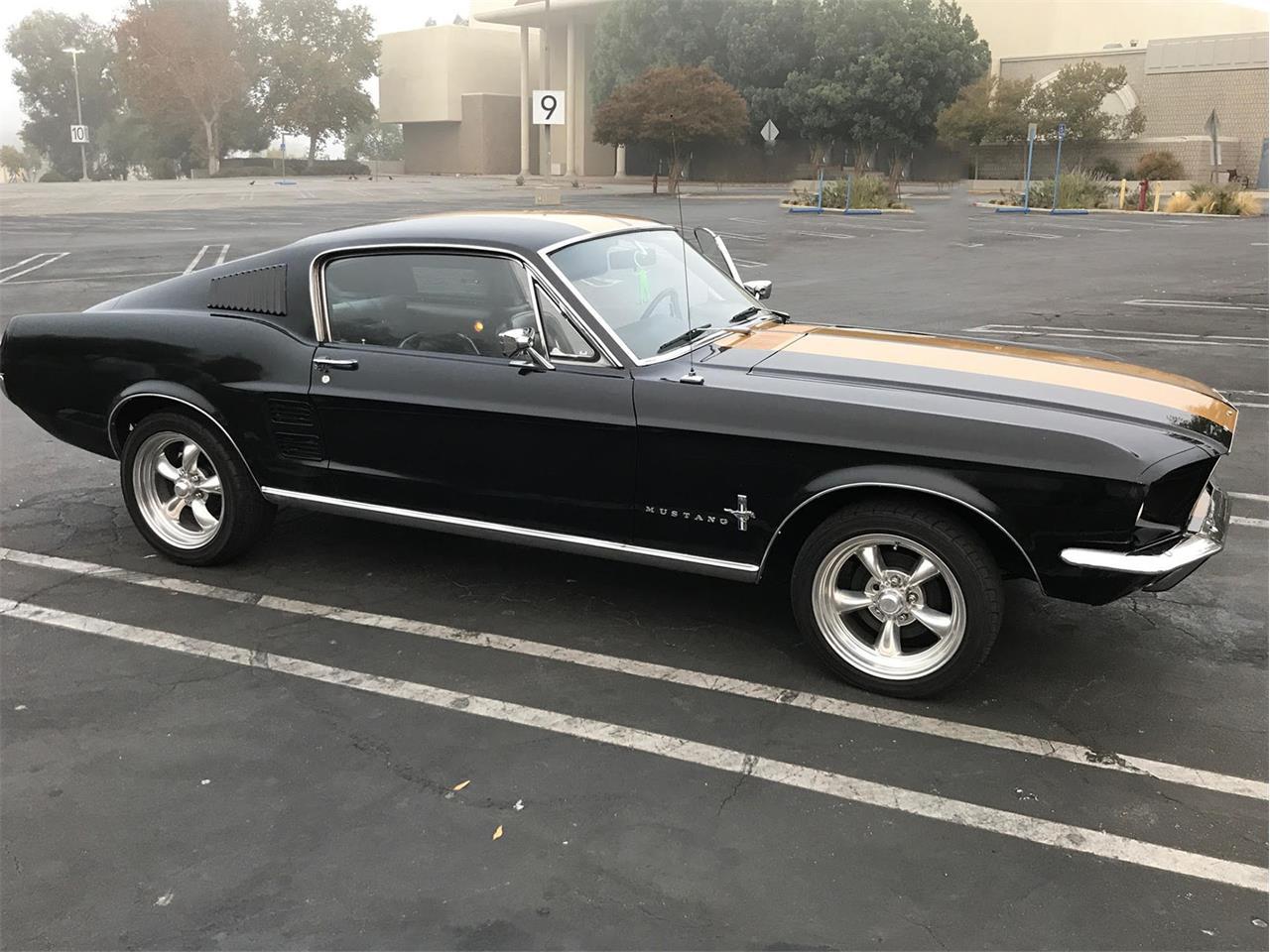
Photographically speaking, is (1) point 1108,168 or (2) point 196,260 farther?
(1) point 1108,168

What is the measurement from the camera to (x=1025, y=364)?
4172 mm

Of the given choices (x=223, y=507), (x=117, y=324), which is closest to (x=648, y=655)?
(x=223, y=507)

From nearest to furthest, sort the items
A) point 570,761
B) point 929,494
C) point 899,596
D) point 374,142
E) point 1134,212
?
point 570,761, point 929,494, point 899,596, point 1134,212, point 374,142

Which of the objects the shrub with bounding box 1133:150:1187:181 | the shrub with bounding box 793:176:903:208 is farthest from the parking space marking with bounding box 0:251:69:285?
the shrub with bounding box 1133:150:1187:181

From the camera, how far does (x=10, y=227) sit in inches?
1043

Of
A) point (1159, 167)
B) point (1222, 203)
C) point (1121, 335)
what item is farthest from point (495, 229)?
point (1159, 167)

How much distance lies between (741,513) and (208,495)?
2634mm

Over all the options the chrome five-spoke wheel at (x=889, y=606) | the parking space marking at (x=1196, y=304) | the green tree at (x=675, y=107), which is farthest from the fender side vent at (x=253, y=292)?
the green tree at (x=675, y=107)

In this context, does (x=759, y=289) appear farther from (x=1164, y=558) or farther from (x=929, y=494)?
(x=1164, y=558)

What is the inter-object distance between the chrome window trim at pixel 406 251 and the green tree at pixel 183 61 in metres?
68.9

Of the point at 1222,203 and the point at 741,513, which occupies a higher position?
the point at 1222,203

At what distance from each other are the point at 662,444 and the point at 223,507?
7.20 ft

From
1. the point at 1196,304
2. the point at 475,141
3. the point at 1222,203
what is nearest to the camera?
the point at 1196,304

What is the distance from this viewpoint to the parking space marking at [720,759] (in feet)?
9.62
